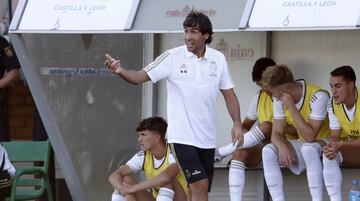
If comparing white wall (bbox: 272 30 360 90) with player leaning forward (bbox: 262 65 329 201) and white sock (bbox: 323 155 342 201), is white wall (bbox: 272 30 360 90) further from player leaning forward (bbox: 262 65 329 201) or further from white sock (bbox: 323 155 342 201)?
white sock (bbox: 323 155 342 201)

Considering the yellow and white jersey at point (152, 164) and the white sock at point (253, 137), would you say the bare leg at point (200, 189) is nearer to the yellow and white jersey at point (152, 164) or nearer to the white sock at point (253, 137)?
the yellow and white jersey at point (152, 164)

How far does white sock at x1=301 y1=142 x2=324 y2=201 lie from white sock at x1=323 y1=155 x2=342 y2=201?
10 centimetres

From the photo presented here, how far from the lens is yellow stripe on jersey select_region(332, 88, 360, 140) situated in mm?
8742

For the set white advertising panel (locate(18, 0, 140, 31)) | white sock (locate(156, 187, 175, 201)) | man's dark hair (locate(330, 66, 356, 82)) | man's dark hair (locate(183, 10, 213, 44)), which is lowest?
white sock (locate(156, 187, 175, 201))

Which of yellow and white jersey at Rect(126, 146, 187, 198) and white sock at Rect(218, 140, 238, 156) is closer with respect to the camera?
yellow and white jersey at Rect(126, 146, 187, 198)

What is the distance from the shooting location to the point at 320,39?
31.3 feet

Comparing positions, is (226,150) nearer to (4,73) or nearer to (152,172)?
(152,172)

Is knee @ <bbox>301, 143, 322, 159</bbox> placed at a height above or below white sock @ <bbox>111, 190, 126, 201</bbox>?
above

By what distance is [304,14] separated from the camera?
8000 mm

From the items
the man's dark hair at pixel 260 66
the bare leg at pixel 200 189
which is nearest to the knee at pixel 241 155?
the man's dark hair at pixel 260 66

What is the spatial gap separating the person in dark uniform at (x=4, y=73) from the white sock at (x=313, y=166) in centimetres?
307

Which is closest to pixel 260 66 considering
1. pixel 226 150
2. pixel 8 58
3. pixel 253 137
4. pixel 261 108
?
pixel 261 108

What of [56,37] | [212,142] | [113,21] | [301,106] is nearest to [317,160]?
[301,106]

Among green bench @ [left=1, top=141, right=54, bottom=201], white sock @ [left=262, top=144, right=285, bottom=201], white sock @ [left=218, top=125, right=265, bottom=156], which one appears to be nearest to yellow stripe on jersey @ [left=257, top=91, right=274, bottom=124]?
white sock @ [left=218, top=125, right=265, bottom=156]
